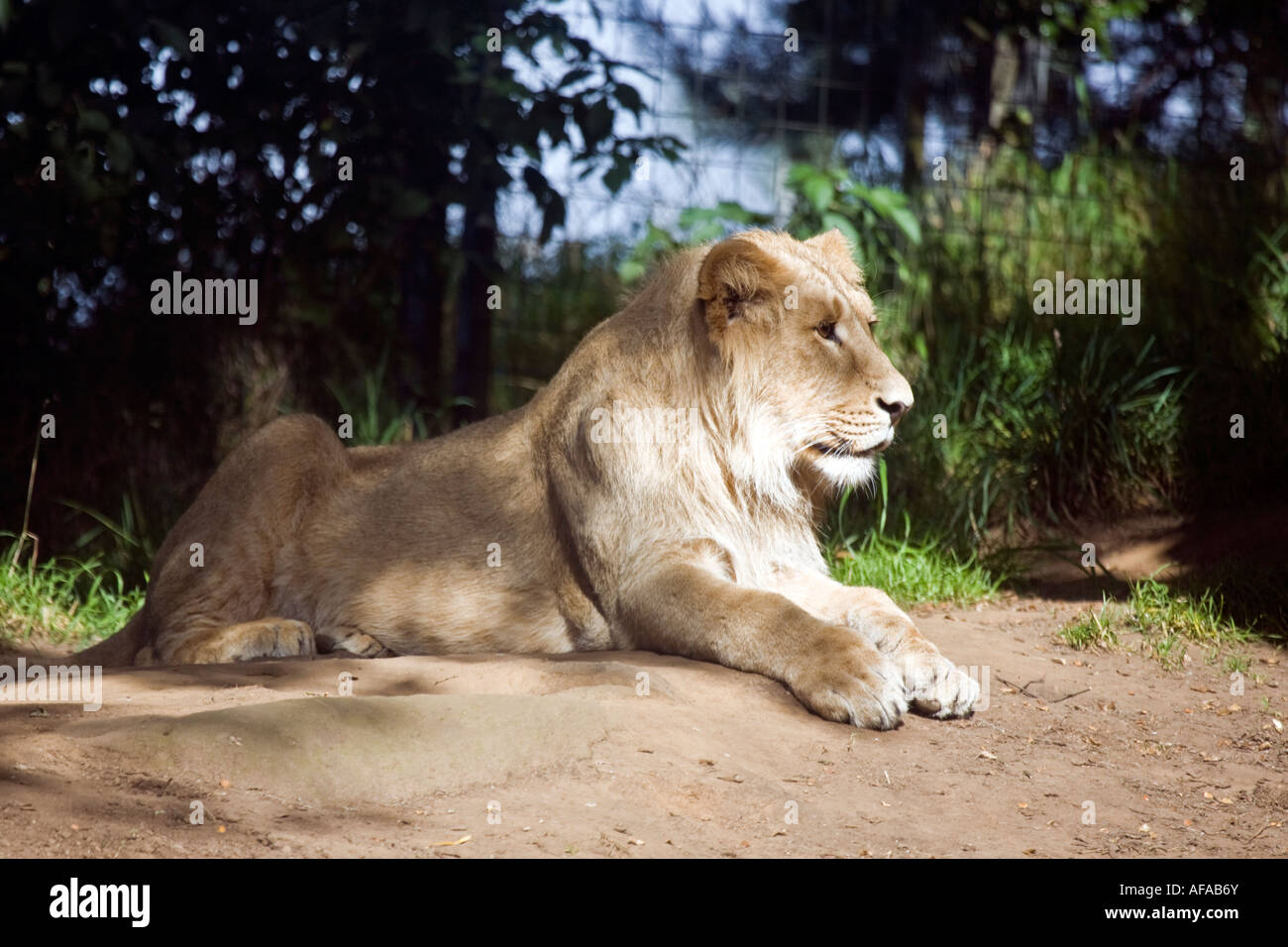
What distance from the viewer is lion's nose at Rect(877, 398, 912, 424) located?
4.51 meters

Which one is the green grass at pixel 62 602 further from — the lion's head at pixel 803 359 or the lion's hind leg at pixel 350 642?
the lion's head at pixel 803 359

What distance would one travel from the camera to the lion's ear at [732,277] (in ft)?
14.7

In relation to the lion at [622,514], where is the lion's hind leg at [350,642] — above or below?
below

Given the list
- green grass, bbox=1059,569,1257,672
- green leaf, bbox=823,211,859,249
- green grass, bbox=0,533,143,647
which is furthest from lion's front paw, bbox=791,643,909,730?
green leaf, bbox=823,211,859,249

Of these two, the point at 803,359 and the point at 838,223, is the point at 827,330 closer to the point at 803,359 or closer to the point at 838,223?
the point at 803,359

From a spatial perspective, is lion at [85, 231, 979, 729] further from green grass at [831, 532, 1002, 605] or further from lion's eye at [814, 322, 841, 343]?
green grass at [831, 532, 1002, 605]

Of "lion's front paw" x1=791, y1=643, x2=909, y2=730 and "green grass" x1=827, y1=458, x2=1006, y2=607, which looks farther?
"green grass" x1=827, y1=458, x2=1006, y2=607

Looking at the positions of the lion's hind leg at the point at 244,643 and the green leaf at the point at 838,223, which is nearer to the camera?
the lion's hind leg at the point at 244,643

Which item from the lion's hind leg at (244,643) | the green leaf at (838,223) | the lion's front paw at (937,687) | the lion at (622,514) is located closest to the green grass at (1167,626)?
the lion at (622,514)

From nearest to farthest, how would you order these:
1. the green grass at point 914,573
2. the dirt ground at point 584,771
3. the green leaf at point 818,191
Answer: the dirt ground at point 584,771
the green grass at point 914,573
the green leaf at point 818,191

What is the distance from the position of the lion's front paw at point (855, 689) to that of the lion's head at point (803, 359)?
0.85 metres

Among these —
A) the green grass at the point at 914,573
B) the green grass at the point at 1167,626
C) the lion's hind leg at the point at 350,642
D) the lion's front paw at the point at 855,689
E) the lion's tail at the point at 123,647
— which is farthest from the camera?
the green grass at the point at 914,573

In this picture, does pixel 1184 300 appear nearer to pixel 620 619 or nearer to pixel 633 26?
pixel 633 26
